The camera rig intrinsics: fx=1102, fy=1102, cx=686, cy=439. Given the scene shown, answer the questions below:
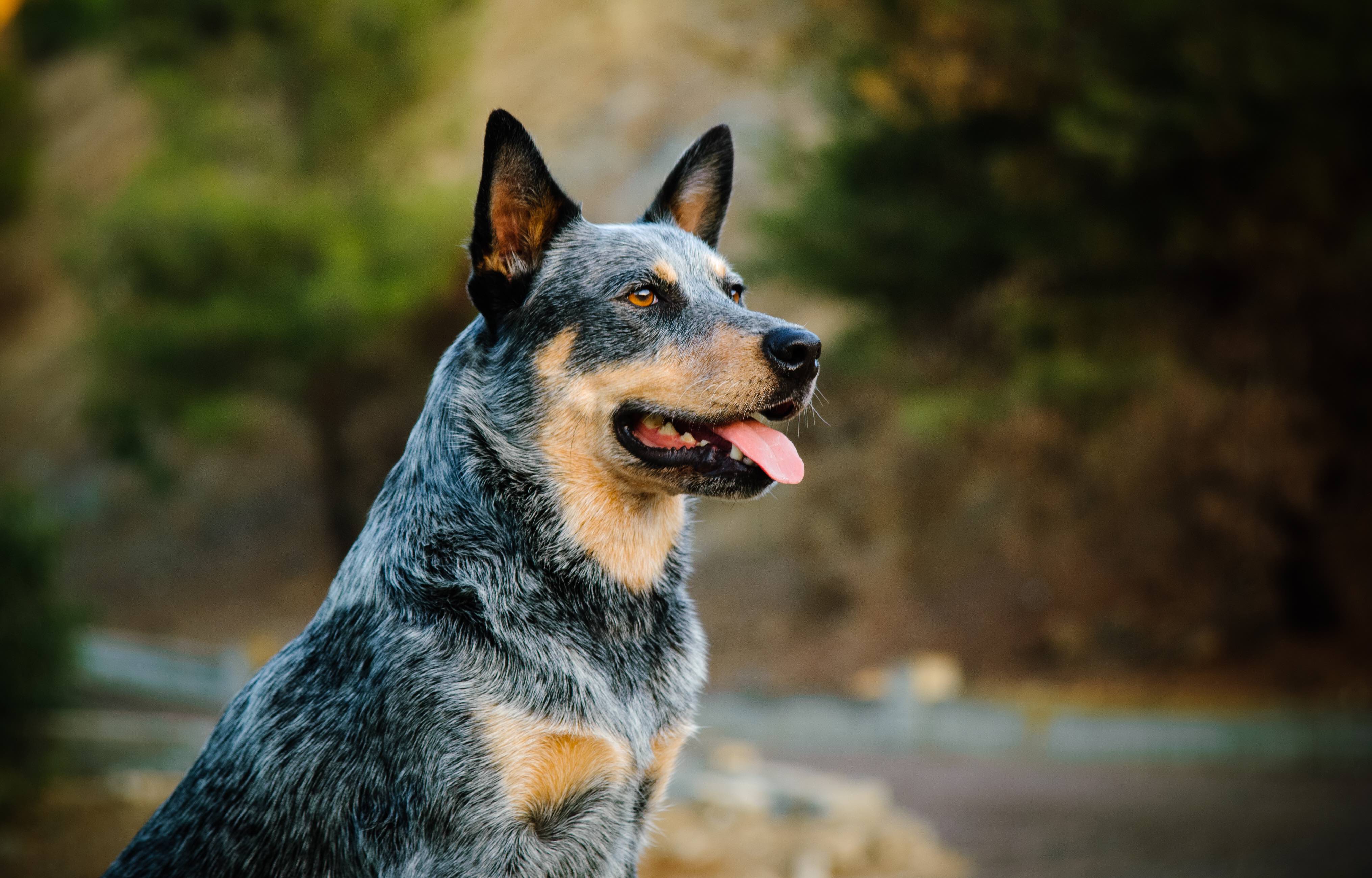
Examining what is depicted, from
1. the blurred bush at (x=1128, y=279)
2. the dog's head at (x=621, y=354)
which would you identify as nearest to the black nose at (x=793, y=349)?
the dog's head at (x=621, y=354)

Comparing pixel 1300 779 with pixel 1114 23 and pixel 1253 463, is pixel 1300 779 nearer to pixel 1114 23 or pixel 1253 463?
pixel 1253 463

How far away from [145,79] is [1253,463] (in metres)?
17.6

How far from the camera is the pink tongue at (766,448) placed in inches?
120

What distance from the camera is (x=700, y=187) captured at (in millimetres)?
3707

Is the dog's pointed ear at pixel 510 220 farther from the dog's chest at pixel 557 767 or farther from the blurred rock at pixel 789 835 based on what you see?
the blurred rock at pixel 789 835

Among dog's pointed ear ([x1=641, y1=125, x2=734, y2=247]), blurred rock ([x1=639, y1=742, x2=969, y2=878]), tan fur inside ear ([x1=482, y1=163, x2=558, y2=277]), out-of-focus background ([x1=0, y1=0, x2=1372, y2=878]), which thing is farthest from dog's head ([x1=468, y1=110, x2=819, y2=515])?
out-of-focus background ([x1=0, y1=0, x2=1372, y2=878])

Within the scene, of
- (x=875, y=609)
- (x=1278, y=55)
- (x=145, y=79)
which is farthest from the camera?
(x=145, y=79)

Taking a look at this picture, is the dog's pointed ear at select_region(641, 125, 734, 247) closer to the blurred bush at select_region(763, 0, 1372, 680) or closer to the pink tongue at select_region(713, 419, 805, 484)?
the pink tongue at select_region(713, 419, 805, 484)

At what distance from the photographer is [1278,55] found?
32.3ft

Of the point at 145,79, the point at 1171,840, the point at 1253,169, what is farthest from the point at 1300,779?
the point at 145,79

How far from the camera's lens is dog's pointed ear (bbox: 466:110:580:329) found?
119 inches

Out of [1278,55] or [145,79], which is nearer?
[1278,55]

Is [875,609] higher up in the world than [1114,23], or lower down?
lower down

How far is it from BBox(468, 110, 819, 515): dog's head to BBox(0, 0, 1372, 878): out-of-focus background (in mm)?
4796
